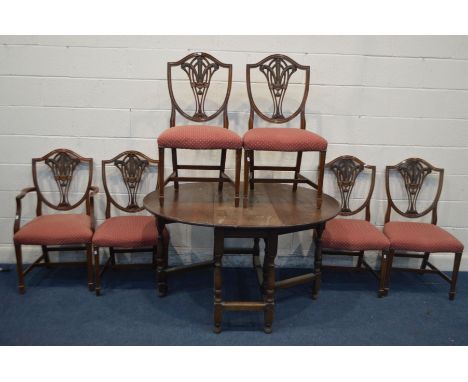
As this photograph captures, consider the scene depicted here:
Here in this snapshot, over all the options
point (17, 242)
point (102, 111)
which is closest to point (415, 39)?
point (102, 111)

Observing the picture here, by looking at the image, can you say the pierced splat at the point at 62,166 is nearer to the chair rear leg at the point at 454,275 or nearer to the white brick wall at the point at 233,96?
the white brick wall at the point at 233,96

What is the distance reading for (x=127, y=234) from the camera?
104 inches

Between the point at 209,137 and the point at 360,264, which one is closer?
the point at 209,137

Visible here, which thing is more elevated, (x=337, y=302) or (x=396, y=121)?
(x=396, y=121)

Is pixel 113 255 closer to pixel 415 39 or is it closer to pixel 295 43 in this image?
pixel 295 43

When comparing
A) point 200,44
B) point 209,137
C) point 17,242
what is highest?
point 200,44

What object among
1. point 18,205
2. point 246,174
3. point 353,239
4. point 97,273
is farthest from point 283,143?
point 18,205

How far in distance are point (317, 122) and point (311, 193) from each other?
580mm

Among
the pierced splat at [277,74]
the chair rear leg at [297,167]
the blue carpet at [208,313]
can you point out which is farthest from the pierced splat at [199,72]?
the blue carpet at [208,313]

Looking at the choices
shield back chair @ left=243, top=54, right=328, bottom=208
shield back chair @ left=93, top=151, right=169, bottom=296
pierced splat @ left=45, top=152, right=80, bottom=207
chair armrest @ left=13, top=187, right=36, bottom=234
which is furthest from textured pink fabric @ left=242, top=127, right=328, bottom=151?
chair armrest @ left=13, top=187, right=36, bottom=234

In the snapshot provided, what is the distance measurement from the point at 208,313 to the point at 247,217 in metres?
0.75

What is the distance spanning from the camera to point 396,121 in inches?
119

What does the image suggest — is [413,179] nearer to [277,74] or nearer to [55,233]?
[277,74]

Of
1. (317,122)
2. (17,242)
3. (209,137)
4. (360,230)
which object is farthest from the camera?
(317,122)
